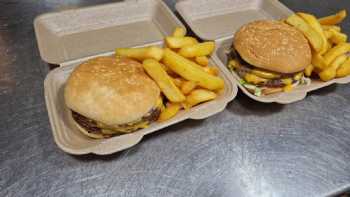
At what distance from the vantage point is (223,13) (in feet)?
6.70

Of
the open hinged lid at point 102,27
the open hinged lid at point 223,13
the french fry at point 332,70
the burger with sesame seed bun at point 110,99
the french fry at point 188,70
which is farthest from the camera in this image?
the open hinged lid at point 223,13

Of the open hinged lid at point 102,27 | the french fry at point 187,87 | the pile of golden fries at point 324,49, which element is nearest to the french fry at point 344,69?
the pile of golden fries at point 324,49

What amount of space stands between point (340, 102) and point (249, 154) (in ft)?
2.02

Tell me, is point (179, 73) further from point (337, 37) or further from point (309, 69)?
point (337, 37)

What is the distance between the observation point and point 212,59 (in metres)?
1.46

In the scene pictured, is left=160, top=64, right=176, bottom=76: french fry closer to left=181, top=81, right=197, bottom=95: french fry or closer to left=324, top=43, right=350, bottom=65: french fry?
left=181, top=81, right=197, bottom=95: french fry

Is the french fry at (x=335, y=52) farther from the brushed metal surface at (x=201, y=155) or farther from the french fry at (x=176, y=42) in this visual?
the french fry at (x=176, y=42)

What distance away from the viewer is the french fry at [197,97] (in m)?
1.26

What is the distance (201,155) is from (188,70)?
1.14ft

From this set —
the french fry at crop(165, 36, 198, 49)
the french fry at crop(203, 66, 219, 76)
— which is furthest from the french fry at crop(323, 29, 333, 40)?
the french fry at crop(165, 36, 198, 49)

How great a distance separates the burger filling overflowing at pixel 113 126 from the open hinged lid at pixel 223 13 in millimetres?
792

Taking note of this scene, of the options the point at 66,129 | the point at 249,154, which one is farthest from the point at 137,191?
the point at 249,154

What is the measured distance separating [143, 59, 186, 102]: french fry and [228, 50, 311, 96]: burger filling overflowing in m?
0.37

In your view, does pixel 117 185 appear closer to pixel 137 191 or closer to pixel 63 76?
pixel 137 191
